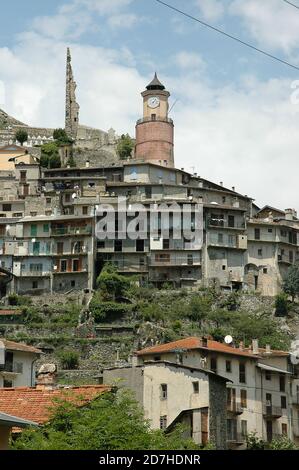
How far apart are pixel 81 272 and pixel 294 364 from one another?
28.5 meters

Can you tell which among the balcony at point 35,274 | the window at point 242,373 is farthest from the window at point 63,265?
the window at point 242,373

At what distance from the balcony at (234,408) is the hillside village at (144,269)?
3190 millimetres

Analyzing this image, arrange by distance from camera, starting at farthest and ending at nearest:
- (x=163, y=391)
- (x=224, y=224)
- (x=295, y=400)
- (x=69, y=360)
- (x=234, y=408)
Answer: (x=224, y=224)
(x=69, y=360)
(x=295, y=400)
(x=234, y=408)
(x=163, y=391)

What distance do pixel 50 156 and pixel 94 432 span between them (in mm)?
91677

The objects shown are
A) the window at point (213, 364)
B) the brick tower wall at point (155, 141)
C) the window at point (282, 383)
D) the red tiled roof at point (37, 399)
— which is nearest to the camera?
the red tiled roof at point (37, 399)

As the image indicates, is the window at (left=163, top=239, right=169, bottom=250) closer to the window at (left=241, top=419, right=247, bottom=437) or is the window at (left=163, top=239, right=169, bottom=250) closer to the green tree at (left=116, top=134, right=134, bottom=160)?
the green tree at (left=116, top=134, right=134, bottom=160)

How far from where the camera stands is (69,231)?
9519 cm

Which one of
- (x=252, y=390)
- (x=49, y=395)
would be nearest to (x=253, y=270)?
(x=252, y=390)

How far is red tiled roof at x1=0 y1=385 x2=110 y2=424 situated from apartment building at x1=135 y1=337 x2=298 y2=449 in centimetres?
2754

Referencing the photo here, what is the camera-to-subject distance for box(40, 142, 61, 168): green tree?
114125 millimetres

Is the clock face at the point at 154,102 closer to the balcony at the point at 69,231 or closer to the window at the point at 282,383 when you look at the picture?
the balcony at the point at 69,231

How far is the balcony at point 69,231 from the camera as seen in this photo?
9442 cm

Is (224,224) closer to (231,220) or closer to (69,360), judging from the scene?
(231,220)

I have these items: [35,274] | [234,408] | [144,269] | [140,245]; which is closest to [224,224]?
[140,245]
